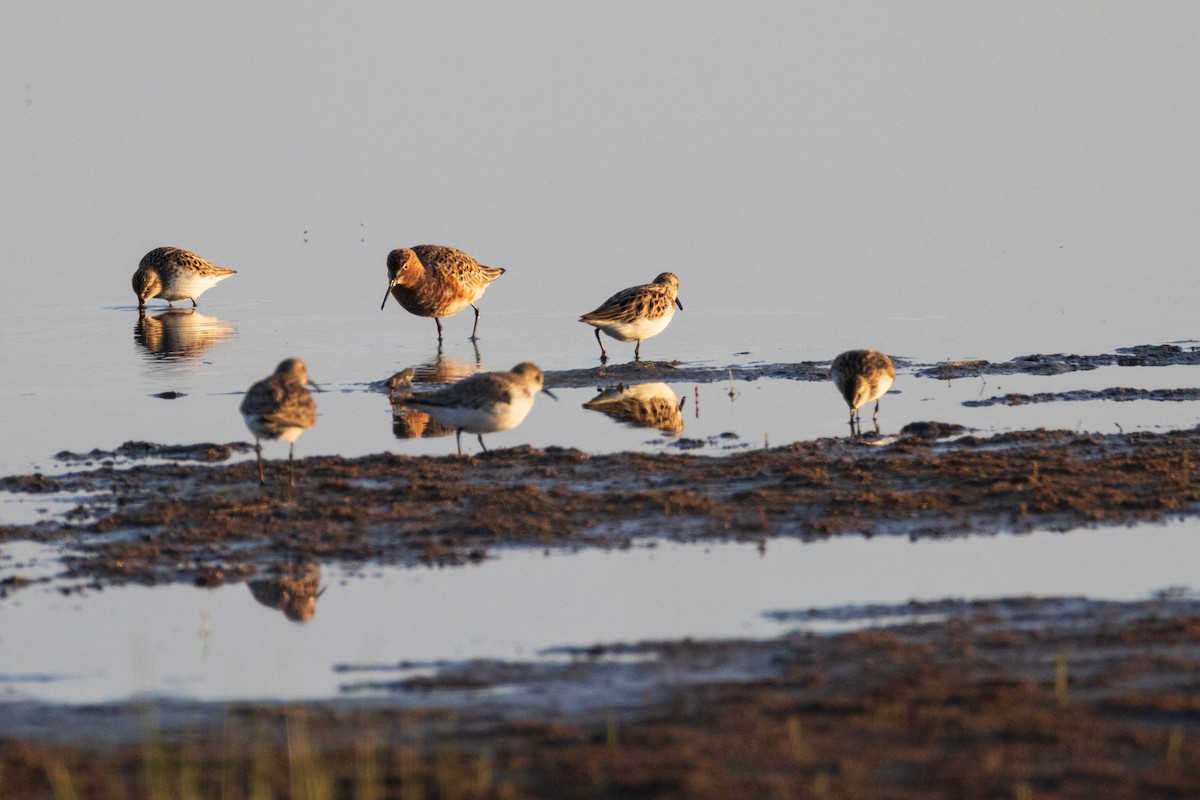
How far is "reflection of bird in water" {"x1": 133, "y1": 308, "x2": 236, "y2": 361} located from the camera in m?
22.2

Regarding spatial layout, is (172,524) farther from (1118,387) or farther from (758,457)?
(1118,387)

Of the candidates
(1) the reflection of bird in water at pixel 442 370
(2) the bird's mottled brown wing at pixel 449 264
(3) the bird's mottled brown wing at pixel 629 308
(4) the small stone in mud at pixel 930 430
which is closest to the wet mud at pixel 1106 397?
(4) the small stone in mud at pixel 930 430

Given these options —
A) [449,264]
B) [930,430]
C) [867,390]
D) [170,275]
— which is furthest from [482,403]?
[170,275]

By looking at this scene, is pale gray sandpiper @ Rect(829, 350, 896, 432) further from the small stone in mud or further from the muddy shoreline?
the muddy shoreline

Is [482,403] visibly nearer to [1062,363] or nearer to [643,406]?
[643,406]

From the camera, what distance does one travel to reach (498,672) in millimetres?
8977

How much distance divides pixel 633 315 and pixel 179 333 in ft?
24.9

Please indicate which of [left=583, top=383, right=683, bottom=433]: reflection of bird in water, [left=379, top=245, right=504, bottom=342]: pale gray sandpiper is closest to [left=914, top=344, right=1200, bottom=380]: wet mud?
[left=583, top=383, right=683, bottom=433]: reflection of bird in water

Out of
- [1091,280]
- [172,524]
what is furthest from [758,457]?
[1091,280]

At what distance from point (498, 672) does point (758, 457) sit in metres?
5.29

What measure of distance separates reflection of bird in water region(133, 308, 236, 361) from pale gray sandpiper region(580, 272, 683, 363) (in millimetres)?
5401

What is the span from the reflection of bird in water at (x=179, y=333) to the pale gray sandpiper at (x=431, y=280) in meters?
2.57

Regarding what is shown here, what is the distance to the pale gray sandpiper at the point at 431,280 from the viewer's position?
73.3 feet

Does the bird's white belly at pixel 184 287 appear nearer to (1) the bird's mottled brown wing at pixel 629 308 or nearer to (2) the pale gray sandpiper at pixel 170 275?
(2) the pale gray sandpiper at pixel 170 275
